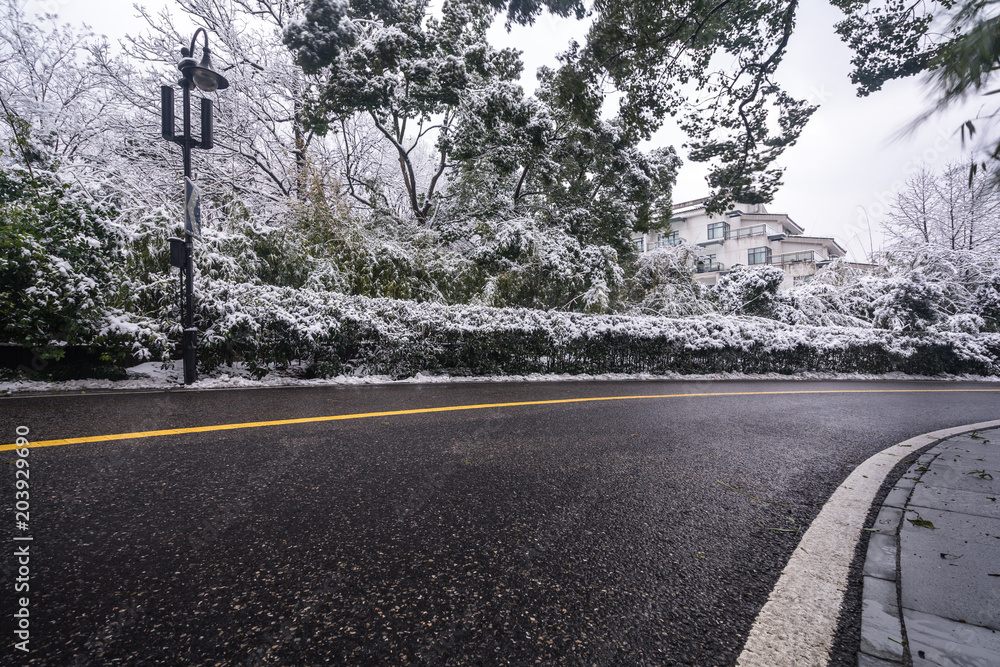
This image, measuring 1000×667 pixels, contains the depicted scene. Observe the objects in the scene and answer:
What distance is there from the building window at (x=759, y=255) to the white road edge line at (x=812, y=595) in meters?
41.5

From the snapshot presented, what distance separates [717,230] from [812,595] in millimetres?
44370

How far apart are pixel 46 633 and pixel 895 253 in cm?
2572

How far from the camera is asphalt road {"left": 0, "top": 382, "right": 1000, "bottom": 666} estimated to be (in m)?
1.19

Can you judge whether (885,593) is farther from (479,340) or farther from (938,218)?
(938,218)

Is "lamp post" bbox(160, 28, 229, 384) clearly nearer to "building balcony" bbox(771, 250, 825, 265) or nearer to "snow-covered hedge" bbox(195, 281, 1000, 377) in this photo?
"snow-covered hedge" bbox(195, 281, 1000, 377)

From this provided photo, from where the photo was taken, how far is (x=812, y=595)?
154 centimetres

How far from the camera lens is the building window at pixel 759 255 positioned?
3672 cm

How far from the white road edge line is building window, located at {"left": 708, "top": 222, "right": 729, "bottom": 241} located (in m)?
42.3

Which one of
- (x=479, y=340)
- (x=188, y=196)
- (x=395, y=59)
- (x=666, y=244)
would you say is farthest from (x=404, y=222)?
(x=666, y=244)

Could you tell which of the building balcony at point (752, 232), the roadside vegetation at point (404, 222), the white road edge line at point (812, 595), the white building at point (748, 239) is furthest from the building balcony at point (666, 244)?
the white road edge line at point (812, 595)

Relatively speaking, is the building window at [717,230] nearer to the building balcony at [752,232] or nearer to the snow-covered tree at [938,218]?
the building balcony at [752,232]

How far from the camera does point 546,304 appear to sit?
13.2 metres

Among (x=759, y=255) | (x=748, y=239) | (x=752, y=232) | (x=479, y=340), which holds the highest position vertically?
(x=752, y=232)

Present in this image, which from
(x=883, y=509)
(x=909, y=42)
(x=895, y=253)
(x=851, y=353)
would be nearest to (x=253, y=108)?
(x=909, y=42)
